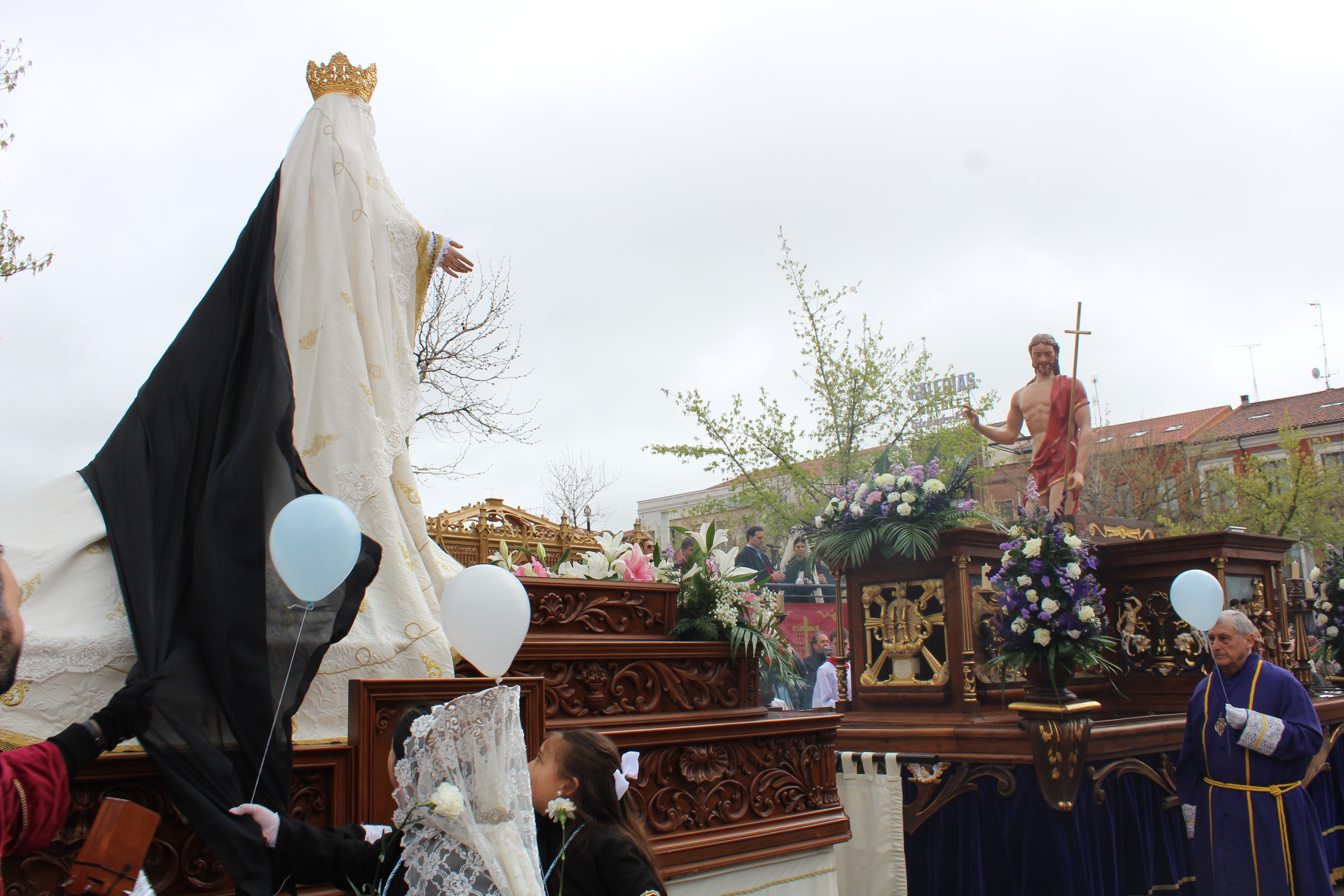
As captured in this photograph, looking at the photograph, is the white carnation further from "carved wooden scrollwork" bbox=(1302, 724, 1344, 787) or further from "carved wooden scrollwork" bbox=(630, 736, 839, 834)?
A: "carved wooden scrollwork" bbox=(1302, 724, 1344, 787)

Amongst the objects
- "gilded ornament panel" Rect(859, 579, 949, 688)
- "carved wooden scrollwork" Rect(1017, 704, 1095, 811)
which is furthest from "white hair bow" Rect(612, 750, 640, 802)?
"gilded ornament panel" Rect(859, 579, 949, 688)

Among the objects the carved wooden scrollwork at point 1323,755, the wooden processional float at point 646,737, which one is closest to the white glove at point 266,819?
the wooden processional float at point 646,737

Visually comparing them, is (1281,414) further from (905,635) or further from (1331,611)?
(905,635)

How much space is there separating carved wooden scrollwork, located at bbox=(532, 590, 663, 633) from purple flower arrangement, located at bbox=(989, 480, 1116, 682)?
7.55 ft

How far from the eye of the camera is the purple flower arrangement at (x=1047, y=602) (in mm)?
5160

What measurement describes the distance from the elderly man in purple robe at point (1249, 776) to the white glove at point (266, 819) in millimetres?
4570

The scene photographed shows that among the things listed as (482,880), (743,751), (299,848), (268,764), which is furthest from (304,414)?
(743,751)

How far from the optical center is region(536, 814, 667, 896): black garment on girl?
6.93ft

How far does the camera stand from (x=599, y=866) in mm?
2141

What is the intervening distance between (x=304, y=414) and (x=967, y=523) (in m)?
4.50

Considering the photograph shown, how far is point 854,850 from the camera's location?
16.8 feet

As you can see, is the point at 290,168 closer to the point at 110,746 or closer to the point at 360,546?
the point at 360,546

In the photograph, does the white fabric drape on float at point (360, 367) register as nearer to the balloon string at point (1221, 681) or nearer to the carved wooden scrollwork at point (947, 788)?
the carved wooden scrollwork at point (947, 788)

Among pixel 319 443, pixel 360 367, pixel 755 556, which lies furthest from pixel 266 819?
pixel 755 556
